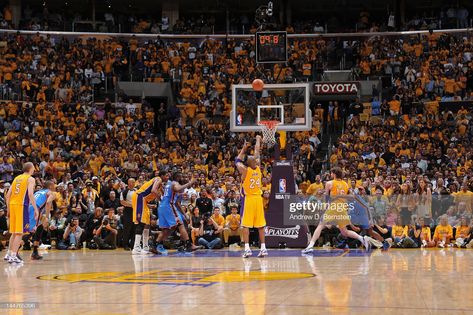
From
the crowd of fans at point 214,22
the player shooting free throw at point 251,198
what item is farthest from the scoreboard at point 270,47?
the player shooting free throw at point 251,198

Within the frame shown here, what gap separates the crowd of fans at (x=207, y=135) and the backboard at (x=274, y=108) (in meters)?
1.65

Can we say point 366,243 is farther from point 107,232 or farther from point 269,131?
point 107,232

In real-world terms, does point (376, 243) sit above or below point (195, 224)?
below

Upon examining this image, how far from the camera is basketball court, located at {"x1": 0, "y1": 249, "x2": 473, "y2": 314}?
306 inches

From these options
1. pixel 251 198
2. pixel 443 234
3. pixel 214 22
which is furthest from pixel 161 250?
pixel 214 22

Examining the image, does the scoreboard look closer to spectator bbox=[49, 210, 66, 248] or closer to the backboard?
the backboard

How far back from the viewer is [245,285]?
9828mm

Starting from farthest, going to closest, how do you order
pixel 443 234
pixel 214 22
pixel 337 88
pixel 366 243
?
pixel 214 22 → pixel 337 88 → pixel 443 234 → pixel 366 243

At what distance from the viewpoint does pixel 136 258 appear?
15836mm

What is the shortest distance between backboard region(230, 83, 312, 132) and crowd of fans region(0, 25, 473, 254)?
1.65 meters

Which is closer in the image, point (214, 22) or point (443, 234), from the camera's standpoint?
point (443, 234)

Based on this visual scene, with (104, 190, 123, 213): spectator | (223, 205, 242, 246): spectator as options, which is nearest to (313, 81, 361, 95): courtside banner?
(223, 205, 242, 246): spectator

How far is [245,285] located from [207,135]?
20877 millimetres

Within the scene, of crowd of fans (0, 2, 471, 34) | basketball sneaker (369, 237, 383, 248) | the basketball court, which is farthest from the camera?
crowd of fans (0, 2, 471, 34)
